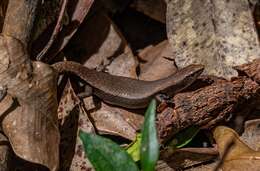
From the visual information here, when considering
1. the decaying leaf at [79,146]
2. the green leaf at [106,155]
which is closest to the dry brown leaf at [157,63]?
the decaying leaf at [79,146]

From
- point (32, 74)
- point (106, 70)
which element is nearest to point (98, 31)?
point (106, 70)

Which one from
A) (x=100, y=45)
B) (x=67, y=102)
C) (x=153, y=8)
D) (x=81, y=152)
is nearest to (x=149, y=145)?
(x=81, y=152)

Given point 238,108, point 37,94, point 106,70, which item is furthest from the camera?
point 106,70

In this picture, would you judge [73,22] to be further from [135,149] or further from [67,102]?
[135,149]

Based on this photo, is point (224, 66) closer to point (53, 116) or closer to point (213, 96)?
point (213, 96)

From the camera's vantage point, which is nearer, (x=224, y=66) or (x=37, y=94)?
(x=37, y=94)

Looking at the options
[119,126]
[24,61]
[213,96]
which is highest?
[24,61]

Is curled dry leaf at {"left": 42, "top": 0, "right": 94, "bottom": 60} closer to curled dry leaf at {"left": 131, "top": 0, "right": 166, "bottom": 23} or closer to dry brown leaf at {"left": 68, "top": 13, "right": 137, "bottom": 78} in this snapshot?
dry brown leaf at {"left": 68, "top": 13, "right": 137, "bottom": 78}

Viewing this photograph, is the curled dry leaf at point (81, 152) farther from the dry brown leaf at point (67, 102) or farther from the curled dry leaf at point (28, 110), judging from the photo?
the curled dry leaf at point (28, 110)

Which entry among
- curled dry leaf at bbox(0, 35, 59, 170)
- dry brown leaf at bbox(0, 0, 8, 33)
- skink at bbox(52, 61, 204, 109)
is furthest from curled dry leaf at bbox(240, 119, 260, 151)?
dry brown leaf at bbox(0, 0, 8, 33)
